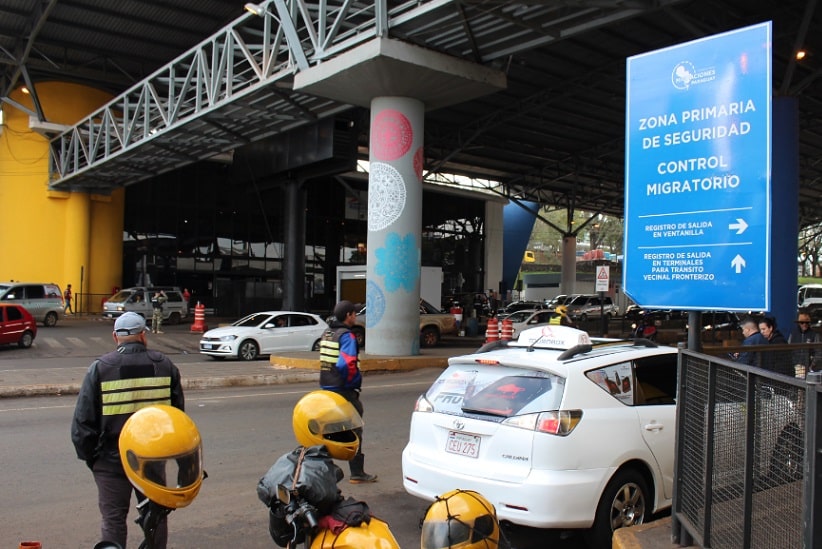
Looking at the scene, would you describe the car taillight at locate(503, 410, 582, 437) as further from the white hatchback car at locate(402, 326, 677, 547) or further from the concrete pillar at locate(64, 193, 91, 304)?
the concrete pillar at locate(64, 193, 91, 304)

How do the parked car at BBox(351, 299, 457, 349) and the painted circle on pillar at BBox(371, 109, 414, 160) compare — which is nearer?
the painted circle on pillar at BBox(371, 109, 414, 160)

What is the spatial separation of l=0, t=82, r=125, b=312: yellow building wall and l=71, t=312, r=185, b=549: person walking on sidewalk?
113ft

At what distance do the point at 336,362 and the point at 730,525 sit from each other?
12.6 feet

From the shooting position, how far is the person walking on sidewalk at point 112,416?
4.09 metres

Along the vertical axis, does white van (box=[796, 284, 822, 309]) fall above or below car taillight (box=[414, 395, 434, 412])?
above

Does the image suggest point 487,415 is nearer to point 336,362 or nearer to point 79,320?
point 336,362

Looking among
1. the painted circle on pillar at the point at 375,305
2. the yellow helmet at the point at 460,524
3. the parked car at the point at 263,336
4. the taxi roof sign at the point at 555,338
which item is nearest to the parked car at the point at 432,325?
the parked car at the point at 263,336

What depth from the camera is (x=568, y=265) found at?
55.8 m

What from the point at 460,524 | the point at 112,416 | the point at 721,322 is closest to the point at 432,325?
the point at 721,322

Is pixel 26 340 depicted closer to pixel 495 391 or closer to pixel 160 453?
pixel 495 391

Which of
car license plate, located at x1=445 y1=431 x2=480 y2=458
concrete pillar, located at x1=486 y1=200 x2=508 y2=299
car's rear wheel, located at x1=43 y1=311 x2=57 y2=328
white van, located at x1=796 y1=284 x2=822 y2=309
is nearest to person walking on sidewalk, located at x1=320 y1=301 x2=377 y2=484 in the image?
car license plate, located at x1=445 y1=431 x2=480 y2=458

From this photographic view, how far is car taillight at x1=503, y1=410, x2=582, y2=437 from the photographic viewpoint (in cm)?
498

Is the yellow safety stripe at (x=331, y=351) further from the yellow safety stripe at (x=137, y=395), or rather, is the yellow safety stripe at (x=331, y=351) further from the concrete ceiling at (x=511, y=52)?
the concrete ceiling at (x=511, y=52)

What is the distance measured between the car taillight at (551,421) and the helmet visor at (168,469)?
2.64m
